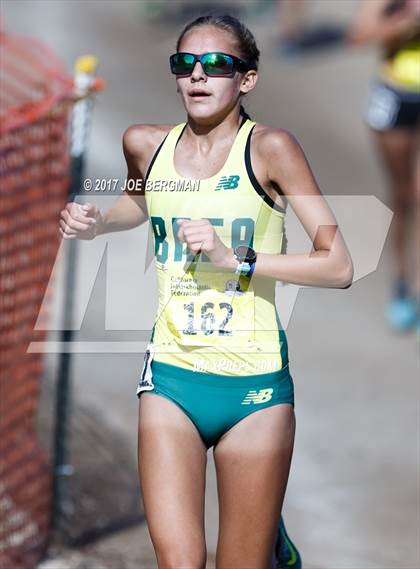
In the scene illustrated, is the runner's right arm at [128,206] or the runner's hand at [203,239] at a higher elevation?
the runner's right arm at [128,206]

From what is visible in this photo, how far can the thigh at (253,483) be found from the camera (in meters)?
A: 3.60

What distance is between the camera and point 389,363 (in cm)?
809

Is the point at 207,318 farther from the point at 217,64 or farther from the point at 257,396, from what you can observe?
the point at 217,64

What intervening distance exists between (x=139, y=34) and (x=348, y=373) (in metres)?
8.24

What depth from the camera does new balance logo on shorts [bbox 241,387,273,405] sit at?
3.65m

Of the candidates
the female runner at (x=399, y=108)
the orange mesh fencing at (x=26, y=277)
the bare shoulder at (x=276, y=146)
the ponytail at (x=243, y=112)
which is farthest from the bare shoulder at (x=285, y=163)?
the female runner at (x=399, y=108)

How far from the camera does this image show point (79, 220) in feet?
11.6

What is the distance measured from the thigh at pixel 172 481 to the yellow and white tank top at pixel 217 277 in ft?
Result: 0.55

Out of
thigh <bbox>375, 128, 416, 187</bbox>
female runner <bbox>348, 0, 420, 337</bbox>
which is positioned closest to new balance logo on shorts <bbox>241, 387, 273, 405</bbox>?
female runner <bbox>348, 0, 420, 337</bbox>

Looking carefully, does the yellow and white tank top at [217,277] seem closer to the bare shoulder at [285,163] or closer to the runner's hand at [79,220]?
the bare shoulder at [285,163]

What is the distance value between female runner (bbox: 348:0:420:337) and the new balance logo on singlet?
4983mm

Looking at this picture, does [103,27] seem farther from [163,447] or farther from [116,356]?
[163,447]

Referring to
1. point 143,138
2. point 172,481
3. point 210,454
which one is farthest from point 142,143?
point 210,454

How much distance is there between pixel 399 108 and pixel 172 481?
5.35m
